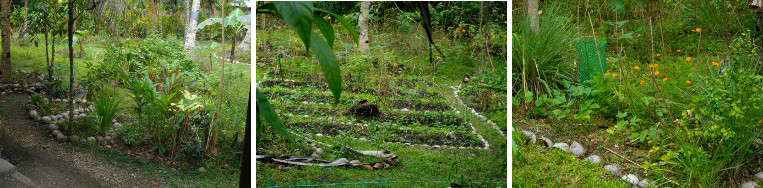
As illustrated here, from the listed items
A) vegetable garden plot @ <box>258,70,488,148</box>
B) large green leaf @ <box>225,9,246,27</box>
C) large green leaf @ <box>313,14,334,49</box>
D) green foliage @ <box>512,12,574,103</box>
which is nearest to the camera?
large green leaf @ <box>313,14,334,49</box>

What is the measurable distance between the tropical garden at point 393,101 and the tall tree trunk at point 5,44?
1211 mm

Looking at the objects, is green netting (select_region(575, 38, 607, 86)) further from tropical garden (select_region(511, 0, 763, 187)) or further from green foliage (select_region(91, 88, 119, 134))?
Answer: green foliage (select_region(91, 88, 119, 134))

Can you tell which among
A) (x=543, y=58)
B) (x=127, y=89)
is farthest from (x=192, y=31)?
(x=543, y=58)

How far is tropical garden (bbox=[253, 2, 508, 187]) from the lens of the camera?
1879 millimetres

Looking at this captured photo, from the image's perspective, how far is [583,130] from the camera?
2691 mm

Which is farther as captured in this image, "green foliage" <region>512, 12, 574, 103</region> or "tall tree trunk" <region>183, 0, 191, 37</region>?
"green foliage" <region>512, 12, 574, 103</region>

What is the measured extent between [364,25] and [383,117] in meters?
0.35

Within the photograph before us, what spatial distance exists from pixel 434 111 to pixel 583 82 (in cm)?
130

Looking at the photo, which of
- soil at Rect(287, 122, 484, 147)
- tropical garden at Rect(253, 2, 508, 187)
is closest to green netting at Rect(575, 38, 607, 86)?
tropical garden at Rect(253, 2, 508, 187)

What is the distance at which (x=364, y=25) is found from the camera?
1.85 metres

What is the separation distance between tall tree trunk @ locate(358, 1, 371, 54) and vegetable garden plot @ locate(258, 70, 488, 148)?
15 cm

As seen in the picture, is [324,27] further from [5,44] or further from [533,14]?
[533,14]

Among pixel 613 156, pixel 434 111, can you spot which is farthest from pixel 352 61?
pixel 613 156

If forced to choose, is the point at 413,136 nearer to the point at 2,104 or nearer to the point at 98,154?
the point at 98,154
